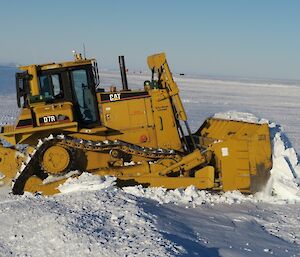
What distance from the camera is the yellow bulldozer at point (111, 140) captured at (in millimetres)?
8430

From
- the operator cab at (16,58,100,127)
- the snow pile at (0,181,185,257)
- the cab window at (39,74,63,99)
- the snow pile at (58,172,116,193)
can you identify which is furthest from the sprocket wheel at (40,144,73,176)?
the cab window at (39,74,63,99)

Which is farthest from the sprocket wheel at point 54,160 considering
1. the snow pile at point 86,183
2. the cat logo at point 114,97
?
the cat logo at point 114,97

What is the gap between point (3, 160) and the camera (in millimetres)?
8836

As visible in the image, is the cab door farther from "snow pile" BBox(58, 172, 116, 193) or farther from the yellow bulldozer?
"snow pile" BBox(58, 172, 116, 193)

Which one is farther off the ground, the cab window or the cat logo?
the cab window

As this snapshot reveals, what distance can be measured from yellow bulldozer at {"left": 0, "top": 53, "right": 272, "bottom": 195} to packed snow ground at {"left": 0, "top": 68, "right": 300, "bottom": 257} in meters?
0.37

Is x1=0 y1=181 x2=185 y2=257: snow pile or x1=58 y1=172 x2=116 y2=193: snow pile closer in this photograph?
x1=0 y1=181 x2=185 y2=257: snow pile

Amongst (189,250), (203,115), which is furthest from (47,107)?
(203,115)

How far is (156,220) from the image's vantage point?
21.2 ft

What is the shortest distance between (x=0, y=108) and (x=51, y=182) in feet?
56.2

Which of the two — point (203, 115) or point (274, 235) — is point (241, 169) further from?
point (203, 115)

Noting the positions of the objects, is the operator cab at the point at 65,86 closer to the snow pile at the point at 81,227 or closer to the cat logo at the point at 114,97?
the cat logo at the point at 114,97

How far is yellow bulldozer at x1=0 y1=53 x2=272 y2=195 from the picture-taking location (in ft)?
27.7

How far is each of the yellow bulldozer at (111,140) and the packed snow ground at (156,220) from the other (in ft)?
1.20
